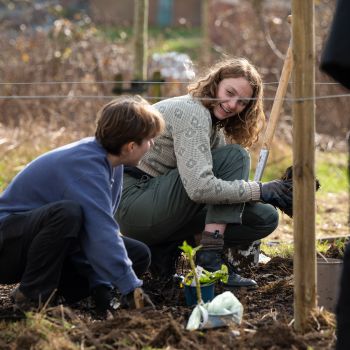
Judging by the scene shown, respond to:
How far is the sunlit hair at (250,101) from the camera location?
4.53 metres

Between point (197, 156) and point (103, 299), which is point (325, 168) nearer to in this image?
point (197, 156)

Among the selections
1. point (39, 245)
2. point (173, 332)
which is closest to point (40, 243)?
point (39, 245)

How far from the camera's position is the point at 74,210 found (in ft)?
12.3

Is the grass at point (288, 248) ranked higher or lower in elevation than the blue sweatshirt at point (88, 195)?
lower

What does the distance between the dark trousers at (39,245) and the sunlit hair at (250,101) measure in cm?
106

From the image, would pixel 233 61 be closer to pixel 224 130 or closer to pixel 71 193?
pixel 224 130

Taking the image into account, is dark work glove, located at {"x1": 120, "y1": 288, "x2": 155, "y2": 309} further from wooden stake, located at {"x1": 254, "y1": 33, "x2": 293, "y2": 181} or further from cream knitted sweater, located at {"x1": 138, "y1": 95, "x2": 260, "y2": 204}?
wooden stake, located at {"x1": 254, "y1": 33, "x2": 293, "y2": 181}

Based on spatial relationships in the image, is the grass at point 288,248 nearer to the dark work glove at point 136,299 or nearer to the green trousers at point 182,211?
the green trousers at point 182,211

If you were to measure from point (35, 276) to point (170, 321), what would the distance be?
70 cm

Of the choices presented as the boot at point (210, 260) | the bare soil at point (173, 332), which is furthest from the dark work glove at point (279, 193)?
the bare soil at point (173, 332)

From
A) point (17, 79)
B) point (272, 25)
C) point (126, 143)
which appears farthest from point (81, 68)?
point (126, 143)

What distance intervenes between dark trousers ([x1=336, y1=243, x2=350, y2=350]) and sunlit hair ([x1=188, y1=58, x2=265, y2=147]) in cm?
168

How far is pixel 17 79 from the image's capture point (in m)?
10.7

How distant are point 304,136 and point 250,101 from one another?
1.24 m
